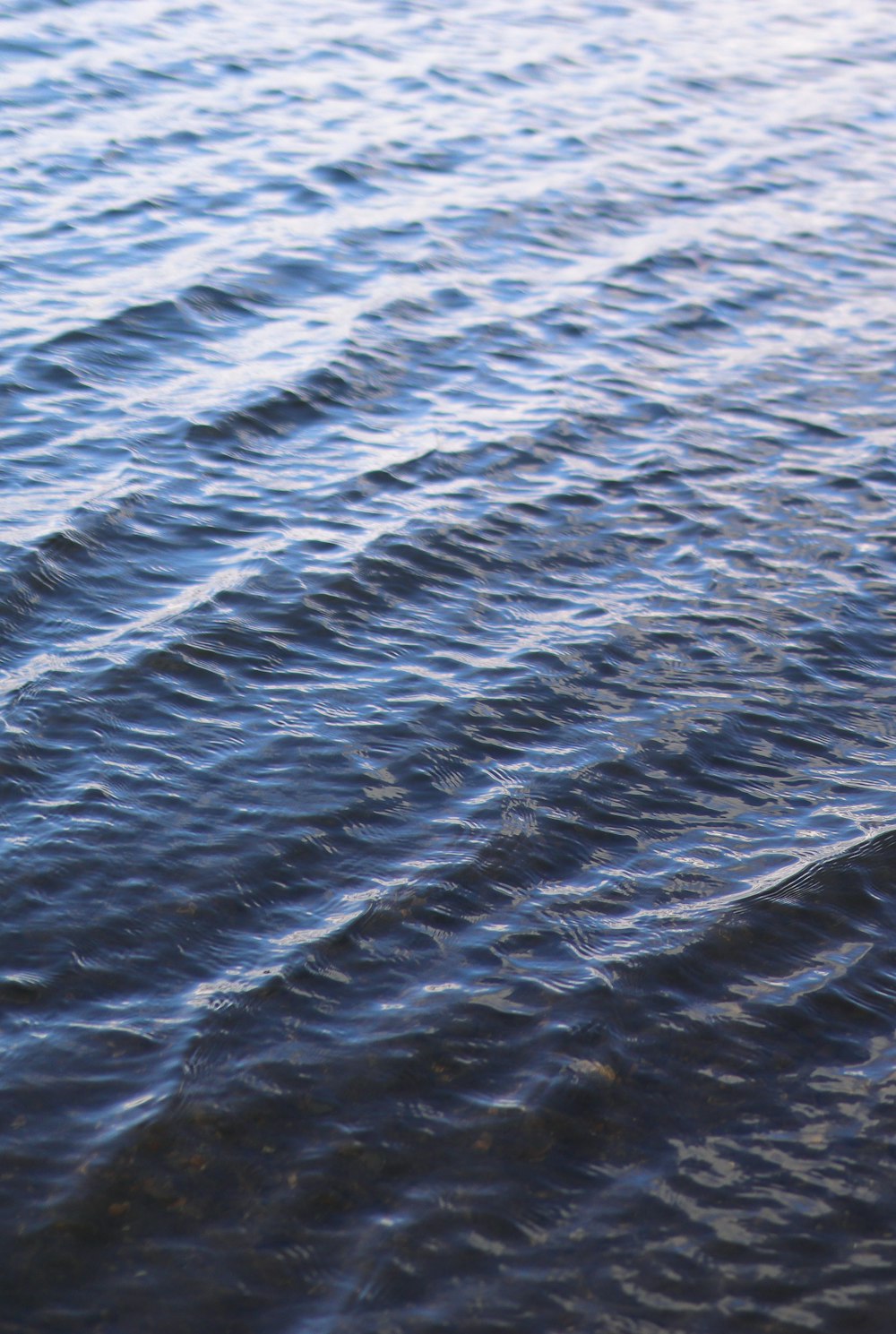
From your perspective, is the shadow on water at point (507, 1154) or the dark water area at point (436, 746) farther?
the dark water area at point (436, 746)

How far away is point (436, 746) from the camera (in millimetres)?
8602

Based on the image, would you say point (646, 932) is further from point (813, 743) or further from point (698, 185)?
point (698, 185)

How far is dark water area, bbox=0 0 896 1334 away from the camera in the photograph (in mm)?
5895

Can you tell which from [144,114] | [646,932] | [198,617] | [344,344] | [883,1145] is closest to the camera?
[883,1145]

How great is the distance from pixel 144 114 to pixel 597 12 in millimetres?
11283

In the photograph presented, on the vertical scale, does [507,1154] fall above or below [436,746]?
below

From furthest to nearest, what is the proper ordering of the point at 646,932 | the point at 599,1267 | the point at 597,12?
the point at 597,12, the point at 646,932, the point at 599,1267

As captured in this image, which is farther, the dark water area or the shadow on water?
the dark water area

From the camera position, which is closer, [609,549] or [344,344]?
[609,549]

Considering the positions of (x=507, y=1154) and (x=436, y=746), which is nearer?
(x=507, y=1154)

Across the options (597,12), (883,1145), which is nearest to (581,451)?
(883,1145)

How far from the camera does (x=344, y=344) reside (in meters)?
13.3

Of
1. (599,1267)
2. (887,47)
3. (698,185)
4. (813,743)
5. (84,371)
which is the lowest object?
(599,1267)

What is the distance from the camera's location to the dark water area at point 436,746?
5895 millimetres
